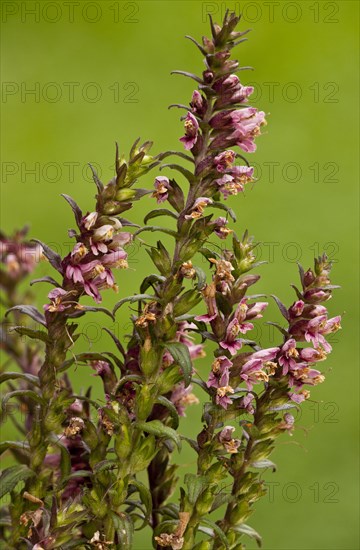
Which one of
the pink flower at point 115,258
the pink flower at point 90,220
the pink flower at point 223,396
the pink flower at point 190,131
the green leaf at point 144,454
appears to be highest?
the pink flower at point 190,131

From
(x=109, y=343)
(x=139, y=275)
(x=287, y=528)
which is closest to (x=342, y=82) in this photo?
(x=139, y=275)

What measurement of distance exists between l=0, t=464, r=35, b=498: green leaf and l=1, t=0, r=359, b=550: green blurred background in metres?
1.04

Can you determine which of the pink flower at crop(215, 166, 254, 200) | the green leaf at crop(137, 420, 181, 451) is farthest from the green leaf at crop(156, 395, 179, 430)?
the pink flower at crop(215, 166, 254, 200)

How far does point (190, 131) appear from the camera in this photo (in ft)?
1.70

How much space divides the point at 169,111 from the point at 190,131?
1.52 m

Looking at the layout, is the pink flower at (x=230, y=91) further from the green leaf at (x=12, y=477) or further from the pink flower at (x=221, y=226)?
the green leaf at (x=12, y=477)

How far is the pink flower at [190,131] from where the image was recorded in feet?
1.68

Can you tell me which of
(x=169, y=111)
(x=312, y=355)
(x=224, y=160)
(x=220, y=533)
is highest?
(x=169, y=111)

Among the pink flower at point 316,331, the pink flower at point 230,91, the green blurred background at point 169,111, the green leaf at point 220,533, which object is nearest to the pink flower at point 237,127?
the pink flower at point 230,91

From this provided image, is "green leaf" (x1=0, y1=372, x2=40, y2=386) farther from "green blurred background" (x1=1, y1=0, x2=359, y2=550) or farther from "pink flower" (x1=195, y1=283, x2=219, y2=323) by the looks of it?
"green blurred background" (x1=1, y1=0, x2=359, y2=550)

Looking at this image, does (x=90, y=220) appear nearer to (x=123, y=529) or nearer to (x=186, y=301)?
(x=186, y=301)

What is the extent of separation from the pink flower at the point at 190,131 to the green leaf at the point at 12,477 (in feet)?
0.72

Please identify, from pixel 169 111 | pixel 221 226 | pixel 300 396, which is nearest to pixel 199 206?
pixel 221 226

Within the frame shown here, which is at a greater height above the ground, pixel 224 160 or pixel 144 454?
pixel 224 160
